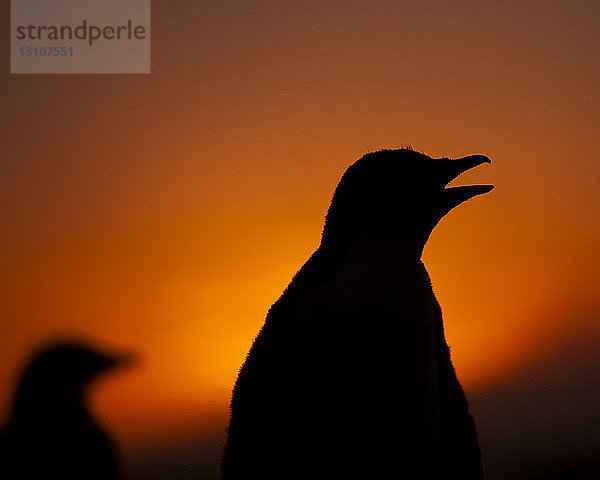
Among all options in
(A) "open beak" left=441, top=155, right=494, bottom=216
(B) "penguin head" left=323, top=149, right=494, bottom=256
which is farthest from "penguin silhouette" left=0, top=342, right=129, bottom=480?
(A) "open beak" left=441, top=155, right=494, bottom=216

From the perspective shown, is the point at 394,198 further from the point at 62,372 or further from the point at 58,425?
the point at 62,372

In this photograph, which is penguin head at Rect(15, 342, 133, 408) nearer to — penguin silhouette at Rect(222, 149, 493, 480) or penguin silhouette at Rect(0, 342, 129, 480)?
penguin silhouette at Rect(0, 342, 129, 480)

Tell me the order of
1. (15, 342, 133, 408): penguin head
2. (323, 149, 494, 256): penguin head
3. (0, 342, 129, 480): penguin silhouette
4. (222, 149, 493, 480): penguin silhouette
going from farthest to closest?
1. (15, 342, 133, 408): penguin head
2. (0, 342, 129, 480): penguin silhouette
3. (323, 149, 494, 256): penguin head
4. (222, 149, 493, 480): penguin silhouette

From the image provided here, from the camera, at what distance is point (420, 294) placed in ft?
4.45

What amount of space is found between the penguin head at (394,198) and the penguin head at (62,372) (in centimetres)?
203

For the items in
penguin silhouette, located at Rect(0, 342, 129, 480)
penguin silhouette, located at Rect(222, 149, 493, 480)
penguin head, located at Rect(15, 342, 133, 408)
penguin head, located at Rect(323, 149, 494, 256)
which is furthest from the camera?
penguin head, located at Rect(15, 342, 133, 408)

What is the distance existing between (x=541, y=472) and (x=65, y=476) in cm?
284

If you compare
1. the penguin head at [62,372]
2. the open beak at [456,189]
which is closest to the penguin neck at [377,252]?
the open beak at [456,189]

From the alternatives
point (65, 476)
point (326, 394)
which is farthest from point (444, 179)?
point (65, 476)

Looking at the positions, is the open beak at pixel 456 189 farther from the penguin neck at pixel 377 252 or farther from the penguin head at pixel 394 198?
the penguin neck at pixel 377 252

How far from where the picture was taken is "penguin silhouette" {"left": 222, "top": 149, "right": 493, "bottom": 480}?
1283 millimetres

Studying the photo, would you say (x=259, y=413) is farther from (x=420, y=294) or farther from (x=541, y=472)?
(x=541, y=472)

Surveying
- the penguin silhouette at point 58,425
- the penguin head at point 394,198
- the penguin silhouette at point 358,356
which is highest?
the penguin head at point 394,198

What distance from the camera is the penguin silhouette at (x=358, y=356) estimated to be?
1.28 m
